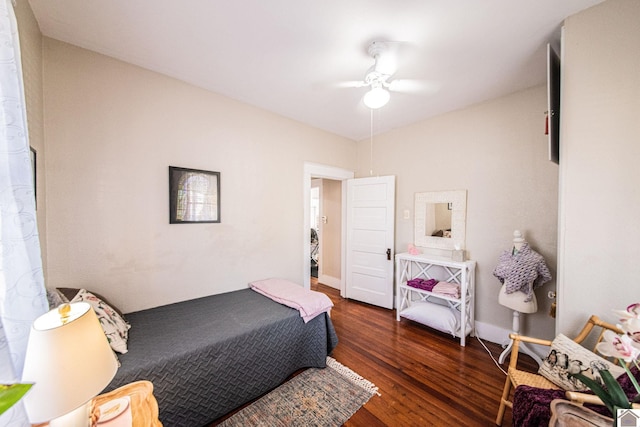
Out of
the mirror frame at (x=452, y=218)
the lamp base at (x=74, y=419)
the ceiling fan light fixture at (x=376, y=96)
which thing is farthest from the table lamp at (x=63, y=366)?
the mirror frame at (x=452, y=218)

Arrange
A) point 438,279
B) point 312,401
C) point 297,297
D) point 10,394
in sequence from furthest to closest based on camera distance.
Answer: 1. point 438,279
2. point 297,297
3. point 312,401
4. point 10,394

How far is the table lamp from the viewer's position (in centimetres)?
66

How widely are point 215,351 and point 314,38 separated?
227 cm

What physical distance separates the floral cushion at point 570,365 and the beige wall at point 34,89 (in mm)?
3346

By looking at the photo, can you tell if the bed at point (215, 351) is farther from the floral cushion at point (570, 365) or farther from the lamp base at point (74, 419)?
the floral cushion at point (570, 365)

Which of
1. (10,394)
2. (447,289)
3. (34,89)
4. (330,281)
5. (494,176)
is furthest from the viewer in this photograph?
(330,281)

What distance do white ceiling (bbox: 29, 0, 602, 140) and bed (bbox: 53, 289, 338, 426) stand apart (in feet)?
6.90

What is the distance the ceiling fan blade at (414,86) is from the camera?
218cm

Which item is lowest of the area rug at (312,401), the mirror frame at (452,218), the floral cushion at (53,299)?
the area rug at (312,401)

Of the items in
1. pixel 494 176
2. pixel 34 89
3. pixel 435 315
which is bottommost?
Answer: pixel 435 315

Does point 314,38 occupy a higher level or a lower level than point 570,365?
higher

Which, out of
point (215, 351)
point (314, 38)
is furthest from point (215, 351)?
point (314, 38)

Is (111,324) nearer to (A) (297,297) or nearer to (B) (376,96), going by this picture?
(A) (297,297)

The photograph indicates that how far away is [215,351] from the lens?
1.57 metres
